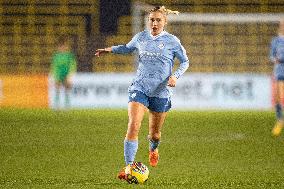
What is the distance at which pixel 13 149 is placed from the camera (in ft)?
46.4

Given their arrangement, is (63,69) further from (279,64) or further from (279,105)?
(279,64)

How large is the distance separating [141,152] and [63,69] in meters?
12.8

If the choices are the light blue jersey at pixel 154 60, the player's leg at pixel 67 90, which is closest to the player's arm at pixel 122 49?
the light blue jersey at pixel 154 60

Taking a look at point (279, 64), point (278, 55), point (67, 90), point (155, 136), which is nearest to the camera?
point (155, 136)

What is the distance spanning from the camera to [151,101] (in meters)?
10.8

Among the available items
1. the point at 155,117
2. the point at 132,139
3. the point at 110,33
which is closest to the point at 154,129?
the point at 155,117

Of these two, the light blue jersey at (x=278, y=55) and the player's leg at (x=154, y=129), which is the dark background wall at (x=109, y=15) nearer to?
the light blue jersey at (x=278, y=55)

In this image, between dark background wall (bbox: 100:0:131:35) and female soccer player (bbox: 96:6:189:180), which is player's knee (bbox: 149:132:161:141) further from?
dark background wall (bbox: 100:0:131:35)

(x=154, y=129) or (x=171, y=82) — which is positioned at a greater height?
(x=171, y=82)

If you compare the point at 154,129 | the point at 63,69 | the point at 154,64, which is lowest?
the point at 63,69

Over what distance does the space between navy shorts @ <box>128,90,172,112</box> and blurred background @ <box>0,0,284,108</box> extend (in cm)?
1693

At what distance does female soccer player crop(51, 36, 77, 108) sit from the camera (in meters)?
26.0

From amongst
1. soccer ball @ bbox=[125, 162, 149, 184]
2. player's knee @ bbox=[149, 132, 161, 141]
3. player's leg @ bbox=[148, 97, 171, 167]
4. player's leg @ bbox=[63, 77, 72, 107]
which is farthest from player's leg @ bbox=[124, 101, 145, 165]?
player's leg @ bbox=[63, 77, 72, 107]

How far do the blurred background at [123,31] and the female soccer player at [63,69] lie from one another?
0.92 meters
